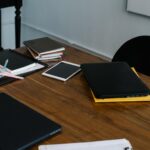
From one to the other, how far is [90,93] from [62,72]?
0.69 ft

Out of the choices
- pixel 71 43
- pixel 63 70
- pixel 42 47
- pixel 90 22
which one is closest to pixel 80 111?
pixel 63 70

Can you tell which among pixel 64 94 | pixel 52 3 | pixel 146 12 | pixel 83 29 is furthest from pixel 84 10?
pixel 64 94

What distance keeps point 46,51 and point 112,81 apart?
0.43 m

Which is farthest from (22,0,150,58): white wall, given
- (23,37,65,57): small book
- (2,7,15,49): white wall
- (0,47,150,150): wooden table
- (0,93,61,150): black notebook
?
(0,93,61,150): black notebook

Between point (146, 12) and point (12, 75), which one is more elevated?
point (146, 12)

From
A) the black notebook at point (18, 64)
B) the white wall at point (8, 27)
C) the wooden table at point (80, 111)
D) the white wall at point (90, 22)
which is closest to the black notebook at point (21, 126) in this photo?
the wooden table at point (80, 111)

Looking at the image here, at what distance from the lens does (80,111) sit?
1198 mm

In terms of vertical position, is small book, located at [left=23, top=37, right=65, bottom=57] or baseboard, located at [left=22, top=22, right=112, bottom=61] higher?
small book, located at [left=23, top=37, right=65, bottom=57]

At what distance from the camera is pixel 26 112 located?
1.15m

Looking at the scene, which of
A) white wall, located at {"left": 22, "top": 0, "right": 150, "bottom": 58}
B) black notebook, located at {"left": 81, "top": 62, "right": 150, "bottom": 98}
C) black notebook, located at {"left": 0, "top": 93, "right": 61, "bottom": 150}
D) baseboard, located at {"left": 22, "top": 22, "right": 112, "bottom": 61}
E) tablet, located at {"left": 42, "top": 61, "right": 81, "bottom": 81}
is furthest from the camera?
baseboard, located at {"left": 22, "top": 22, "right": 112, "bottom": 61}

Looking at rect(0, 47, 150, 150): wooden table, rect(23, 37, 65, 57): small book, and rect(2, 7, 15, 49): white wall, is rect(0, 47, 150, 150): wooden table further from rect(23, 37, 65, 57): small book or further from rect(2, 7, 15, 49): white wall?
rect(2, 7, 15, 49): white wall

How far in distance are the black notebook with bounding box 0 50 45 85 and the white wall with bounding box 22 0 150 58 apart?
1111 mm

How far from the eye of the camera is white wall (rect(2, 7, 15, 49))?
3463mm

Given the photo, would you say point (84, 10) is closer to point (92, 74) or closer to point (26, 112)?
point (92, 74)
